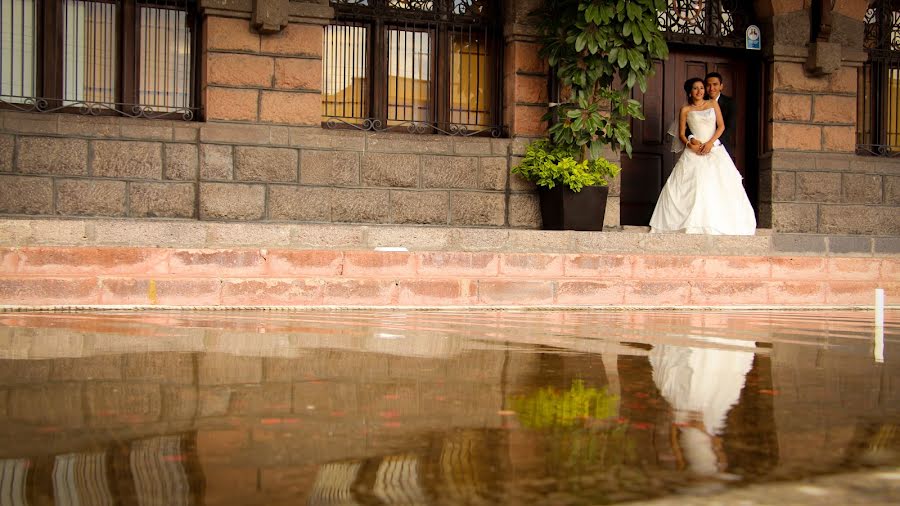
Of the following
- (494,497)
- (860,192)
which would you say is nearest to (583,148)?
(860,192)

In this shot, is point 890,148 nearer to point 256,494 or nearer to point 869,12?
point 869,12

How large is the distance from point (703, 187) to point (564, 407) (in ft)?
27.8

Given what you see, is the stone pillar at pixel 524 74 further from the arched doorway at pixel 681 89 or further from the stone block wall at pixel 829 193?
the stone block wall at pixel 829 193

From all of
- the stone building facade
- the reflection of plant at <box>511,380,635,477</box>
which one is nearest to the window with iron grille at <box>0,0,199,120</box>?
the stone building facade

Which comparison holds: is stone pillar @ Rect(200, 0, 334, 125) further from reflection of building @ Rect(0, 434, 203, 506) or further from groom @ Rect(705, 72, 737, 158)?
reflection of building @ Rect(0, 434, 203, 506)

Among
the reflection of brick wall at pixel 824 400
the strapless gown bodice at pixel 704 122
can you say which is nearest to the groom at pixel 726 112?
the strapless gown bodice at pixel 704 122

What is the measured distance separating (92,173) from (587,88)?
191 inches

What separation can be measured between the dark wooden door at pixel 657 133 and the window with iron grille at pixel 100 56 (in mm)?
5118

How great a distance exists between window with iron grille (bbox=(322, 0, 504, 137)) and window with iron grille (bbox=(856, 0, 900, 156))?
4671mm

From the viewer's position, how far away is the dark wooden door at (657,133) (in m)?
12.6

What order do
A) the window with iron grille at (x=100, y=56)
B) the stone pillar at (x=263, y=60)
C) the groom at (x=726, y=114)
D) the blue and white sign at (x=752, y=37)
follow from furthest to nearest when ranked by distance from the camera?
the blue and white sign at (x=752, y=37) → the groom at (x=726, y=114) → the stone pillar at (x=263, y=60) → the window with iron grille at (x=100, y=56)

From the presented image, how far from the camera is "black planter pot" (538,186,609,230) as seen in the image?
10.5m

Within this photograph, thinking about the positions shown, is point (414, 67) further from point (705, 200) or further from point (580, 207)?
point (705, 200)

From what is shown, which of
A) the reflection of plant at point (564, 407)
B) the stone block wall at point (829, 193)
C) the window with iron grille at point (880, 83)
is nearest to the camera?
the reflection of plant at point (564, 407)
